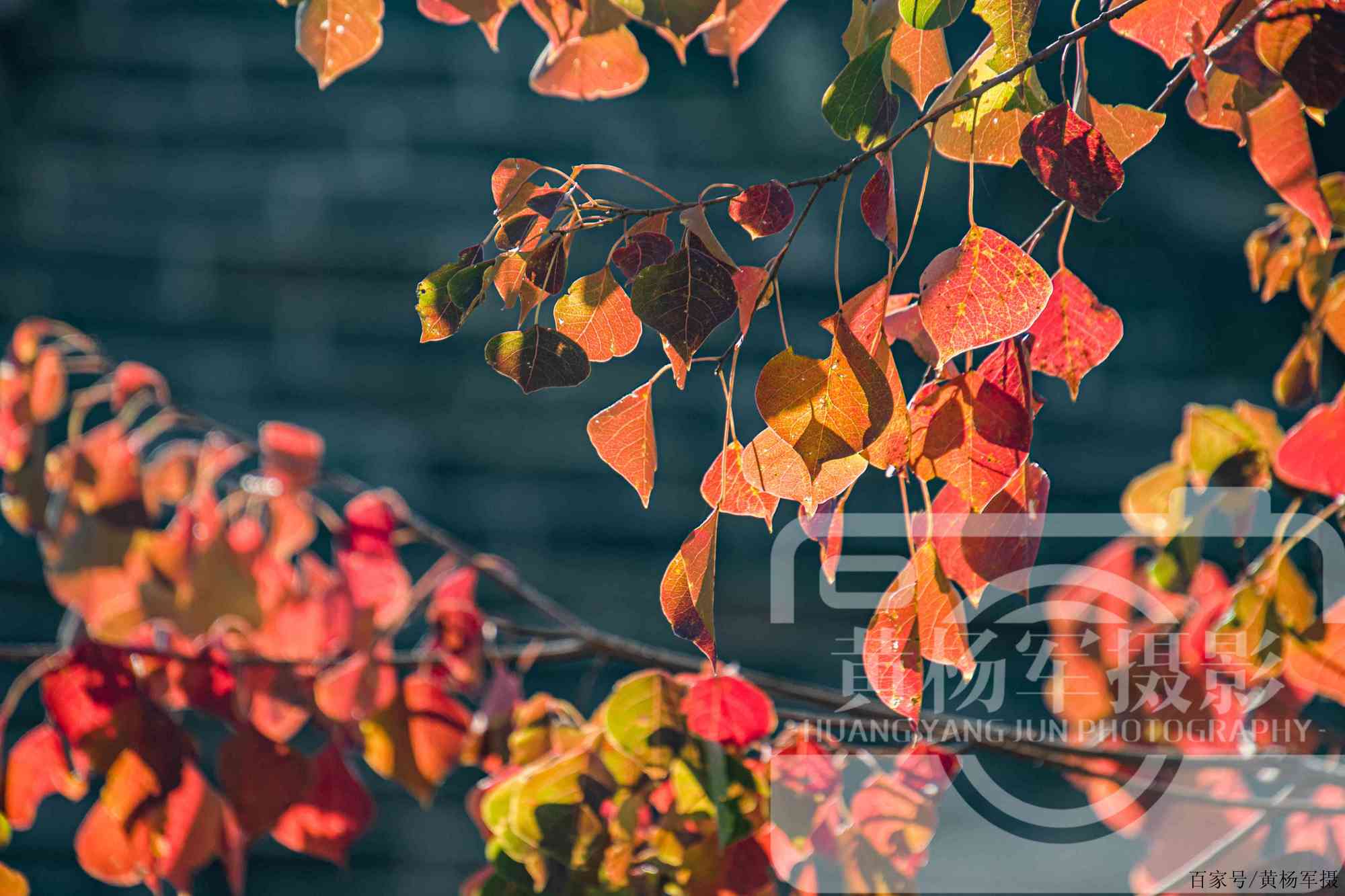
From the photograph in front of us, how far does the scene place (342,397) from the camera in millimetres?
1843

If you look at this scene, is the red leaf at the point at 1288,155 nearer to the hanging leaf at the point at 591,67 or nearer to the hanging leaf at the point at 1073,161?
the hanging leaf at the point at 1073,161

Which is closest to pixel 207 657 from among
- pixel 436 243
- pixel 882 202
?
pixel 882 202

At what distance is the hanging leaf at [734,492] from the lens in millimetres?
438

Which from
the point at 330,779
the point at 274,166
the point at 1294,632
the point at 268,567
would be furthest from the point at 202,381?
the point at 1294,632

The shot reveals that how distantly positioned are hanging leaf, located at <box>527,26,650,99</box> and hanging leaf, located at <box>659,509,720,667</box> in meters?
0.24

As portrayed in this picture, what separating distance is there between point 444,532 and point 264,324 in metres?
0.47

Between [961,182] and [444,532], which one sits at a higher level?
[961,182]

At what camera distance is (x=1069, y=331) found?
1.55ft

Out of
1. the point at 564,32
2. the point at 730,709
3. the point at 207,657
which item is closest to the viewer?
the point at 564,32

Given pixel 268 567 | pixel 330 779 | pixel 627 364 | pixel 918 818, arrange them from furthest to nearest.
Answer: pixel 627 364 < pixel 268 567 < pixel 330 779 < pixel 918 818

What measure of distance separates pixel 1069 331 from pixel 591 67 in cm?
26

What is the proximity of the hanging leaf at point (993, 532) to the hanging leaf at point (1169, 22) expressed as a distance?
19 cm

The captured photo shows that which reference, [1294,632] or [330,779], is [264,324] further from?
[1294,632]

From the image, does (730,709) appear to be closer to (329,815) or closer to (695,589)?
(695,589)
